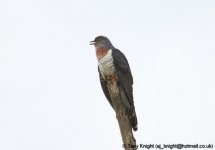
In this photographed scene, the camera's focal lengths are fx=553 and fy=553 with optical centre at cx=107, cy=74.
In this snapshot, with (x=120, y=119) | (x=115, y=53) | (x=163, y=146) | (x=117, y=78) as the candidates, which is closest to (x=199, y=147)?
(x=163, y=146)

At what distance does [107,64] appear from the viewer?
12.1m

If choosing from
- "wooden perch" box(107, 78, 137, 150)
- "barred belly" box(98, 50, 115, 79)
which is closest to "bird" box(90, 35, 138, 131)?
"barred belly" box(98, 50, 115, 79)

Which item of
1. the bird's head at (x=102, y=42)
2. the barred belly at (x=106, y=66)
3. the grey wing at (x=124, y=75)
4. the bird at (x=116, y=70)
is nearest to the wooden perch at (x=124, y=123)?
the grey wing at (x=124, y=75)

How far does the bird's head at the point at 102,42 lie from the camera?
13.3 metres

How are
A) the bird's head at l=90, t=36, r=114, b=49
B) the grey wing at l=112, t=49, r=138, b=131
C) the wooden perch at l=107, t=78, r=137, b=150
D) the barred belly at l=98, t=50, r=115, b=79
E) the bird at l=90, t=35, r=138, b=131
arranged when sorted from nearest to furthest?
1. the wooden perch at l=107, t=78, r=137, b=150
2. the grey wing at l=112, t=49, r=138, b=131
3. the bird at l=90, t=35, r=138, b=131
4. the barred belly at l=98, t=50, r=115, b=79
5. the bird's head at l=90, t=36, r=114, b=49

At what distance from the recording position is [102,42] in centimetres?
1355

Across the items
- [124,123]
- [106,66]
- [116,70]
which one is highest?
[106,66]

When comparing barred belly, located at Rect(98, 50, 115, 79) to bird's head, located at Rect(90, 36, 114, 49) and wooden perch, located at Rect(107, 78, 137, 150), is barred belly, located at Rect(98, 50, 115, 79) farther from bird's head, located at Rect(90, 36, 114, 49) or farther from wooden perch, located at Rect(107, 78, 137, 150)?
wooden perch, located at Rect(107, 78, 137, 150)

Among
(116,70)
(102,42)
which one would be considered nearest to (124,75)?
(116,70)

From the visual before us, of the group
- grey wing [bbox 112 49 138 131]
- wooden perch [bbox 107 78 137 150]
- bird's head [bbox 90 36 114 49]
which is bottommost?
wooden perch [bbox 107 78 137 150]

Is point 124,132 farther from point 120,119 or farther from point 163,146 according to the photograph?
point 163,146

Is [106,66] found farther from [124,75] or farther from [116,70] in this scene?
[124,75]

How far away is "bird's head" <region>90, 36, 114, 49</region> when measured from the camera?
13.3 m

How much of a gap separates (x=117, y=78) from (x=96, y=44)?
2.08 meters
